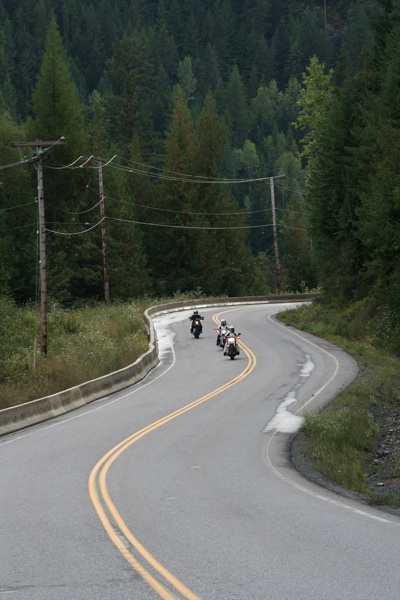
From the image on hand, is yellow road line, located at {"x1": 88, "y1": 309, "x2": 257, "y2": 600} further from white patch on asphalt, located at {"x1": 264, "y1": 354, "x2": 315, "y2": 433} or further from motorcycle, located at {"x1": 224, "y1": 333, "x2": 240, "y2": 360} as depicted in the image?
motorcycle, located at {"x1": 224, "y1": 333, "x2": 240, "y2": 360}

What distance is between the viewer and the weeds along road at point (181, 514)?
30.0 feet

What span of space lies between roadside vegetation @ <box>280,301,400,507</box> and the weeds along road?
0.72 meters

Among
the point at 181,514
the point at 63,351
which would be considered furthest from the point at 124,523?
the point at 63,351

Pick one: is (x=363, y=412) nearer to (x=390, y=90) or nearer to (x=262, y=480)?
(x=262, y=480)

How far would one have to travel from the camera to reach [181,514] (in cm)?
1290

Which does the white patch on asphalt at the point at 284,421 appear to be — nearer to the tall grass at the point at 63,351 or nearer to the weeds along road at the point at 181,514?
the weeds along road at the point at 181,514

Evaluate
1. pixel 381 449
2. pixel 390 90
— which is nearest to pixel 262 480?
pixel 381 449

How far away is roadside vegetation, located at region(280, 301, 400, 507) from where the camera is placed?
17072 millimetres

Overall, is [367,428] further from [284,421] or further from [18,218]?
[18,218]

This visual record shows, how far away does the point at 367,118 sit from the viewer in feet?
165

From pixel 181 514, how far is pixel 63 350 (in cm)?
2641

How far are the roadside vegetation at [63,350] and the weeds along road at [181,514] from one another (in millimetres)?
2149

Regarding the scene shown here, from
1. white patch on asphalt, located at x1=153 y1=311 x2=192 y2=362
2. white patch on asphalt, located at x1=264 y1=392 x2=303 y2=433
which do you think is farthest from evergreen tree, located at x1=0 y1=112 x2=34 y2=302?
white patch on asphalt, located at x1=264 y1=392 x2=303 y2=433

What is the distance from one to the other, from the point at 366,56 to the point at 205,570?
5825 cm
